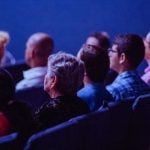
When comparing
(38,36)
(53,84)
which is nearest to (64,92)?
(53,84)

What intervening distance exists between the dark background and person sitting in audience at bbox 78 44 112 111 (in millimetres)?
3714

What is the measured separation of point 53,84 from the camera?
9.73ft

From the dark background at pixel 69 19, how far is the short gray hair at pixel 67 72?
4048mm

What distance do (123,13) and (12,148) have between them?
511 cm

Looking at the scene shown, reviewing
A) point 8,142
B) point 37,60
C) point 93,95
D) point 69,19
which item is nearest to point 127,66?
point 93,95

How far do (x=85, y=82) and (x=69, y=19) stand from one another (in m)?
3.92

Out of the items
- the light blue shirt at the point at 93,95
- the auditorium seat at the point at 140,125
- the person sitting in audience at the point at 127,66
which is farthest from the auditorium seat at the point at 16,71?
the auditorium seat at the point at 140,125

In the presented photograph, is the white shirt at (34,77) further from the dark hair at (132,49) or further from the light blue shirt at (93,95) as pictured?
the light blue shirt at (93,95)

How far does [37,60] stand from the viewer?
4.38 m

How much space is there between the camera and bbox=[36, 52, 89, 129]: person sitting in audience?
2.71m

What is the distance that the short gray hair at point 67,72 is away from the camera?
2.93 m

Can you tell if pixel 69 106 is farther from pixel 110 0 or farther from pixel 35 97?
pixel 110 0

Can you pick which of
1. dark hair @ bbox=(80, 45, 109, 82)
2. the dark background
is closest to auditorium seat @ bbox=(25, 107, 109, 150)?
dark hair @ bbox=(80, 45, 109, 82)

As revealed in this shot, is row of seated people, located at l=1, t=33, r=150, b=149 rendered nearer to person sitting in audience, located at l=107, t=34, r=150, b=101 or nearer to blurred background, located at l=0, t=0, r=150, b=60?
person sitting in audience, located at l=107, t=34, r=150, b=101
